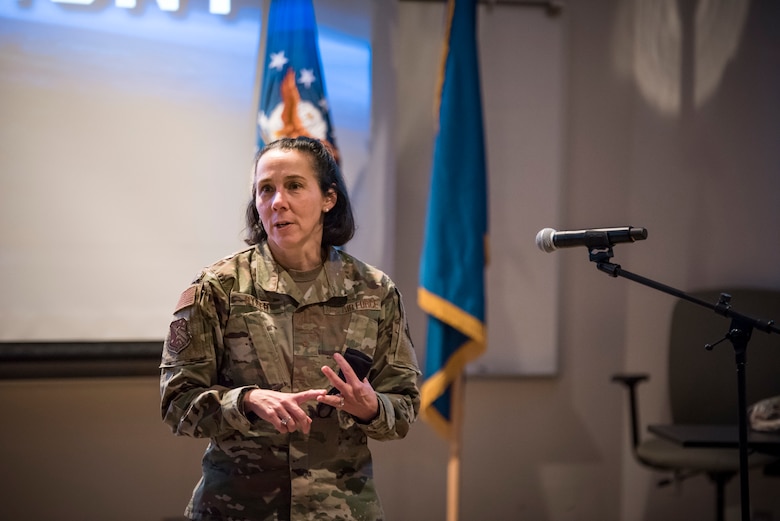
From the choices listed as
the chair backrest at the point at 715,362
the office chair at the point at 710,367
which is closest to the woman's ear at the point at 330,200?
the office chair at the point at 710,367

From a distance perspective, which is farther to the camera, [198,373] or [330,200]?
[330,200]

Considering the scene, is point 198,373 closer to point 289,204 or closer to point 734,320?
point 289,204

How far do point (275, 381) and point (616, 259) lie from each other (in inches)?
109

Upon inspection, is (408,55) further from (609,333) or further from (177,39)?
(609,333)

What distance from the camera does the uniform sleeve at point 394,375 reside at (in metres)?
1.79

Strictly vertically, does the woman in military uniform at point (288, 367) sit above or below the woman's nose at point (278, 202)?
below

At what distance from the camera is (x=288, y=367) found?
184cm

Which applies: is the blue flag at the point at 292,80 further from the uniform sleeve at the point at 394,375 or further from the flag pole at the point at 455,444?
the uniform sleeve at the point at 394,375

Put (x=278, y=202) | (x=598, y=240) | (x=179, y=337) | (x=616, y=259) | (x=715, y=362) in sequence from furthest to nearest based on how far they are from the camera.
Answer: (x=616, y=259), (x=715, y=362), (x=598, y=240), (x=278, y=202), (x=179, y=337)

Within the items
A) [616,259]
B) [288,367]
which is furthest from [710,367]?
[288,367]

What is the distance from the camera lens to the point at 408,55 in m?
3.98

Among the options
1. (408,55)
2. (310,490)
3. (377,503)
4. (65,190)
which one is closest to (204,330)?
(310,490)

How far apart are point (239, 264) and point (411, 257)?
2142mm

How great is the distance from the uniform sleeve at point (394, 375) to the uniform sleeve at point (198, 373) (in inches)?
11.8
